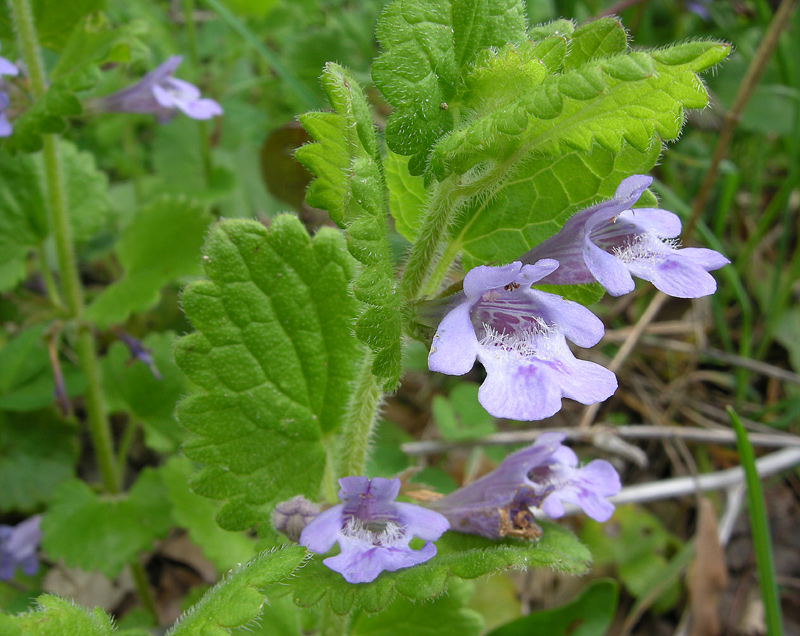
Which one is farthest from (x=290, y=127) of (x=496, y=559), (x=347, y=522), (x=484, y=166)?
(x=496, y=559)

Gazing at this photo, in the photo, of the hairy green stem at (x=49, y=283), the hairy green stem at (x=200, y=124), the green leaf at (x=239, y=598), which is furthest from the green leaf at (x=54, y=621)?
the hairy green stem at (x=200, y=124)

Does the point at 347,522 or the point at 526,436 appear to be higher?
the point at 347,522

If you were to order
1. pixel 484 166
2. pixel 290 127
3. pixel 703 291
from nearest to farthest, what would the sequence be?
pixel 703 291 → pixel 484 166 → pixel 290 127

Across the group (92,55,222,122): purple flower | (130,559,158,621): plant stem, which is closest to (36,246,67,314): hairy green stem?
(92,55,222,122): purple flower

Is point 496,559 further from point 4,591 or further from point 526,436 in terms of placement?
point 4,591

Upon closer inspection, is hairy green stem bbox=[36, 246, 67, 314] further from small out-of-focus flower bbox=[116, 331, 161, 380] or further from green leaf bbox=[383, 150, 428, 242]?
green leaf bbox=[383, 150, 428, 242]

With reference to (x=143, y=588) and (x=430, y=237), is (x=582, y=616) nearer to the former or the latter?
(x=430, y=237)

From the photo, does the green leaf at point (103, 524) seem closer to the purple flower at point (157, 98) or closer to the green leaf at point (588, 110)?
the purple flower at point (157, 98)

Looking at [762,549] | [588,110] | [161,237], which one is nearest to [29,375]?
[161,237]
